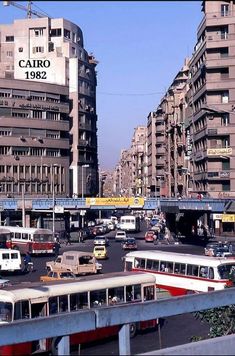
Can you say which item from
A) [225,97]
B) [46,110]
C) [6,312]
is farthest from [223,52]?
[6,312]

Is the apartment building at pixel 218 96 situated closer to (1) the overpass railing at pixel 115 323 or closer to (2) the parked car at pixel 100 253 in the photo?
(2) the parked car at pixel 100 253

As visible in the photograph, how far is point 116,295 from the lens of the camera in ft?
56.9

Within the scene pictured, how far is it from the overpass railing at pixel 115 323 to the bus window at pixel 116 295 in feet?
35.8

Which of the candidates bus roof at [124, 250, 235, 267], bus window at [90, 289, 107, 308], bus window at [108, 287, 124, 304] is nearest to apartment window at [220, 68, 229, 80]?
bus roof at [124, 250, 235, 267]

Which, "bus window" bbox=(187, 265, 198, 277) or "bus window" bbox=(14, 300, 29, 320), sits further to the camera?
"bus window" bbox=(187, 265, 198, 277)

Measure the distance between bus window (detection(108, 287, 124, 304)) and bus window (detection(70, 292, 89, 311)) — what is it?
928 millimetres

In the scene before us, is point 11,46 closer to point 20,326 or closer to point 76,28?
point 76,28

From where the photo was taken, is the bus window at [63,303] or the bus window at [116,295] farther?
the bus window at [116,295]

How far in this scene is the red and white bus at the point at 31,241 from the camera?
46938 mm

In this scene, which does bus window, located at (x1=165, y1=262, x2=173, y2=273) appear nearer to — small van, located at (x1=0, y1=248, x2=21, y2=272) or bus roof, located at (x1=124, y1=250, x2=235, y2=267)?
bus roof, located at (x1=124, y1=250, x2=235, y2=267)

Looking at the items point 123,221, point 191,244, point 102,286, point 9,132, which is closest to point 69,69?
point 9,132

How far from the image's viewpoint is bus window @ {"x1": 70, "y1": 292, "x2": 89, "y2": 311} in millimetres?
16203

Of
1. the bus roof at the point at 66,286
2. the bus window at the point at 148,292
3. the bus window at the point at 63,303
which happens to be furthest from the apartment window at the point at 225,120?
the bus window at the point at 63,303

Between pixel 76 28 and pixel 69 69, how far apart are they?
10.3 metres
